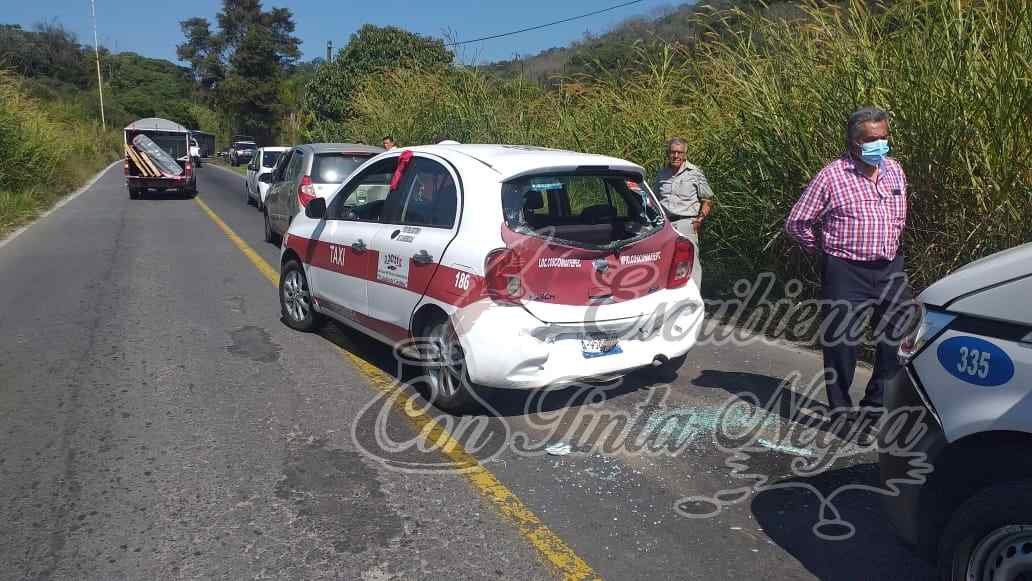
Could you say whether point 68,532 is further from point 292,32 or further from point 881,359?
point 292,32

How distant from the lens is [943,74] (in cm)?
649

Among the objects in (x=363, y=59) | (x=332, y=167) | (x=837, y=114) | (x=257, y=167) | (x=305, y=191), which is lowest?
(x=257, y=167)

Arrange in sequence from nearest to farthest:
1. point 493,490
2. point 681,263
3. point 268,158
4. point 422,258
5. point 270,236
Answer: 1. point 493,490
2. point 422,258
3. point 681,263
4. point 270,236
5. point 268,158

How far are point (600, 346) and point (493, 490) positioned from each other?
4.18ft

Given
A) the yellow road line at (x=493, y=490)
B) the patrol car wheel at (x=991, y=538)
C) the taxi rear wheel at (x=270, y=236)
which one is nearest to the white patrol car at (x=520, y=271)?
the yellow road line at (x=493, y=490)

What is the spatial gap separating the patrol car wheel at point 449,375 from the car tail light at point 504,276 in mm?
434

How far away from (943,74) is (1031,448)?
16.1ft

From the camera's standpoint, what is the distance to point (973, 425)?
2.62 meters

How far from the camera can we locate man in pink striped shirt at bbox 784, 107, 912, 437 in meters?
4.66

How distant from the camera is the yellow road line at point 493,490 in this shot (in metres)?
3.40

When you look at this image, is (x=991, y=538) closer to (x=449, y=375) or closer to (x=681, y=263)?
(x=681, y=263)

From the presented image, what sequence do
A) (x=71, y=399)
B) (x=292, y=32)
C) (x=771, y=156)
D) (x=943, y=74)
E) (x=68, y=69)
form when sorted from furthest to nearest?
1. (x=68, y=69)
2. (x=292, y=32)
3. (x=771, y=156)
4. (x=943, y=74)
5. (x=71, y=399)

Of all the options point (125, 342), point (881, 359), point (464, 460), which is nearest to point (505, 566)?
point (464, 460)

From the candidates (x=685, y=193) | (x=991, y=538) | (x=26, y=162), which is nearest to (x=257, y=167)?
(x=26, y=162)
